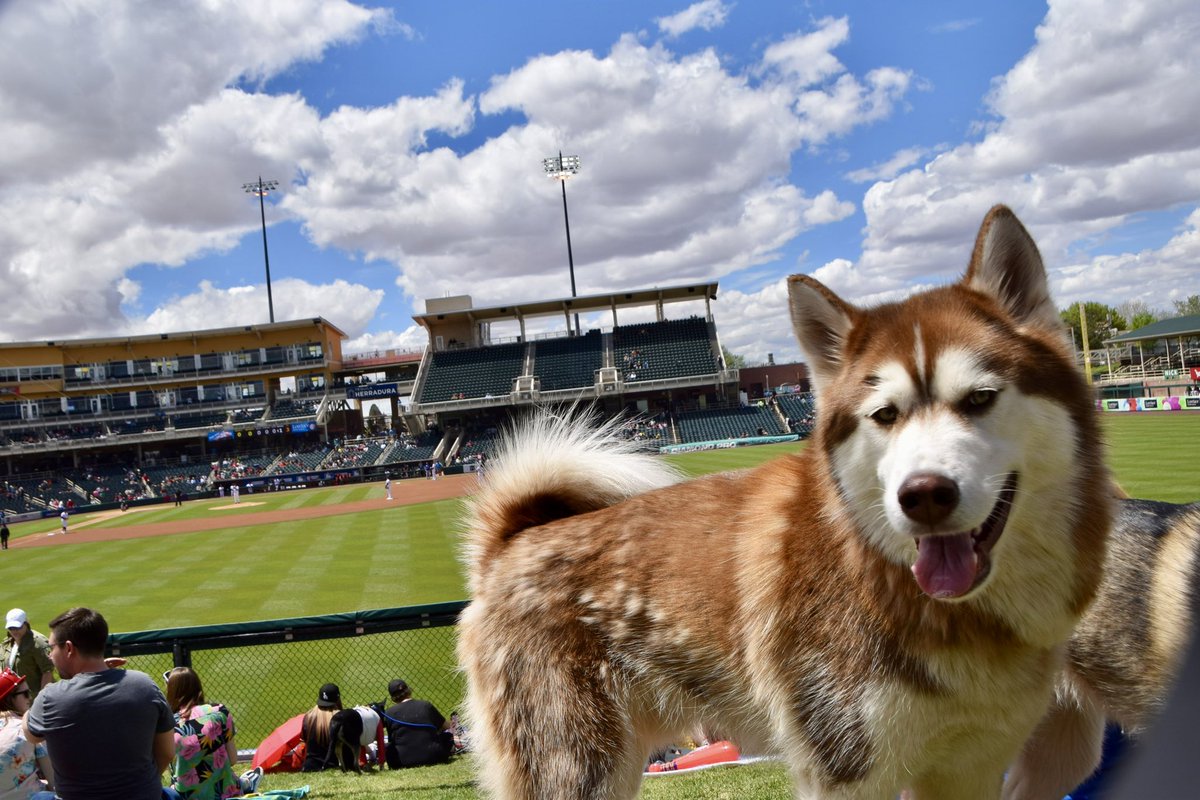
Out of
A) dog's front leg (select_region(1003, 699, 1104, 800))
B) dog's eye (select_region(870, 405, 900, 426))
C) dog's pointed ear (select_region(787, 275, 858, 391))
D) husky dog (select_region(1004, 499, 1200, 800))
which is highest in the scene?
dog's pointed ear (select_region(787, 275, 858, 391))

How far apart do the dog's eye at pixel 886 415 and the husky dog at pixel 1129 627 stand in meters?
1.05

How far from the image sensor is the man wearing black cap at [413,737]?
7961mm

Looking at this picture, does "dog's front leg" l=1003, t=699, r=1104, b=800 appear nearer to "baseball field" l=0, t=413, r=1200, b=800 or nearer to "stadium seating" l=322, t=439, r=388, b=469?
"baseball field" l=0, t=413, r=1200, b=800

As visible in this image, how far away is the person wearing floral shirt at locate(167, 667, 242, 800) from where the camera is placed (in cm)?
573

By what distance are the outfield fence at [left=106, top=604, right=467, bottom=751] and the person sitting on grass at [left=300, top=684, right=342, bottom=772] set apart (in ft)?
2.12

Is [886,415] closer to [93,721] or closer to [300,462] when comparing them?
[93,721]

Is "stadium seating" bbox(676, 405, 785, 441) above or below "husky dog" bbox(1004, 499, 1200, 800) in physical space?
below

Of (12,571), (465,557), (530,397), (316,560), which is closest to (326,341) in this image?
(530,397)

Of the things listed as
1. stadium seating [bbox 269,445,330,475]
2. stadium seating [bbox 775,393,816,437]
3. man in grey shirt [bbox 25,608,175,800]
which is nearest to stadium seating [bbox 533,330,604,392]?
stadium seating [bbox 775,393,816,437]

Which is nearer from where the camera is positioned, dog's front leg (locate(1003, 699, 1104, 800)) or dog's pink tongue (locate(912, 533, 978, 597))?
dog's pink tongue (locate(912, 533, 978, 597))

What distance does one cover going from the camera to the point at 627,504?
2947 mm

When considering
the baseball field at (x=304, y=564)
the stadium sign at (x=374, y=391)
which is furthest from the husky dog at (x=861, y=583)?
the stadium sign at (x=374, y=391)

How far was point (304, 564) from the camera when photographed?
71.3 feet

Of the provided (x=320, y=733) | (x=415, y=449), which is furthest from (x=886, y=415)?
(x=415, y=449)
